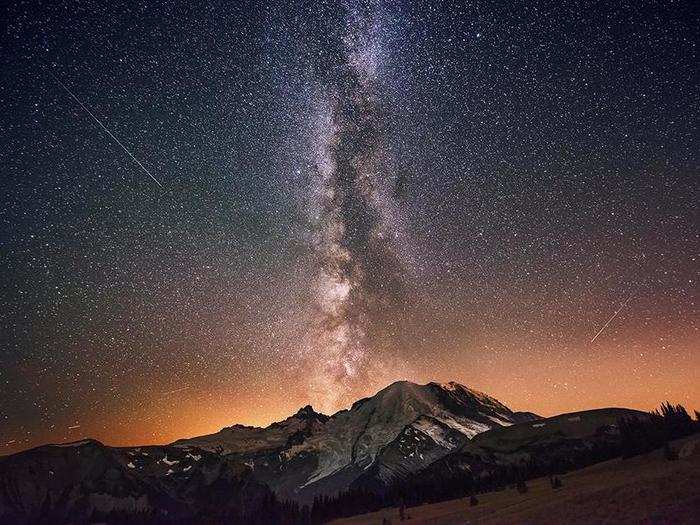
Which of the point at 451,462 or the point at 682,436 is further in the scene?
the point at 451,462

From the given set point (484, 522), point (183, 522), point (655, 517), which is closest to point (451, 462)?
point (183, 522)

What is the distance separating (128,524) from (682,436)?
212m

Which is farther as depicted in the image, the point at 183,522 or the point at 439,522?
the point at 183,522

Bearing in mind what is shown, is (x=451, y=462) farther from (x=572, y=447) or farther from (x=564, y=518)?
(x=564, y=518)

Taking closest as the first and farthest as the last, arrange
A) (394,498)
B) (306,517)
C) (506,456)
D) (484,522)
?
(484,522) → (394,498) → (306,517) → (506,456)

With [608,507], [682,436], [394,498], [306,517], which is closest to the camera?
[608,507]

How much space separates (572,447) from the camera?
17875cm

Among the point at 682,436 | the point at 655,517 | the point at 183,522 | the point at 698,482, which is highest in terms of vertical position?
the point at 183,522

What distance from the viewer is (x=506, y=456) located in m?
195

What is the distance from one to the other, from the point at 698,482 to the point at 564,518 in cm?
1001

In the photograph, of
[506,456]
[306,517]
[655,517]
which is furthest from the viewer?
[506,456]

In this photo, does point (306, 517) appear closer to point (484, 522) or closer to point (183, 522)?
point (183, 522)

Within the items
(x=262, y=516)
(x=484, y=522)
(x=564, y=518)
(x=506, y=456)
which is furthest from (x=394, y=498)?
(x=564, y=518)

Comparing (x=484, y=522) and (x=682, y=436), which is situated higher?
(x=682, y=436)
